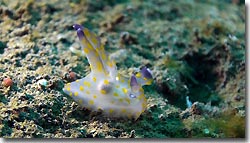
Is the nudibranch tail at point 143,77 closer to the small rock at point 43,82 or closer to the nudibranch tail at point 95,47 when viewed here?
the nudibranch tail at point 95,47

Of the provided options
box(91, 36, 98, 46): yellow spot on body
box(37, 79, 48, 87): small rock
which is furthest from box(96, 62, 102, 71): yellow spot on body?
box(37, 79, 48, 87): small rock

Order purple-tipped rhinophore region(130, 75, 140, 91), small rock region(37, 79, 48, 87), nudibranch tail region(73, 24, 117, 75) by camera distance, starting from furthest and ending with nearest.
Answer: small rock region(37, 79, 48, 87) < nudibranch tail region(73, 24, 117, 75) < purple-tipped rhinophore region(130, 75, 140, 91)

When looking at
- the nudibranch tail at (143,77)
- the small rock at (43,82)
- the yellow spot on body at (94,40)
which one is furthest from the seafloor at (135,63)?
the yellow spot on body at (94,40)

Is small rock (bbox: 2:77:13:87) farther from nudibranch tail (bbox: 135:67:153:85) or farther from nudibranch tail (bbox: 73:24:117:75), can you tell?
nudibranch tail (bbox: 135:67:153:85)

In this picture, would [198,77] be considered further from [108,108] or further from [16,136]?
[16,136]

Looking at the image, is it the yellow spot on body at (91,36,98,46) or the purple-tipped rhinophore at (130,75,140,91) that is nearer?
the purple-tipped rhinophore at (130,75,140,91)

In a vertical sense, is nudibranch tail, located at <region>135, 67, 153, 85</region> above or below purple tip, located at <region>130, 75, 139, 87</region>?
above

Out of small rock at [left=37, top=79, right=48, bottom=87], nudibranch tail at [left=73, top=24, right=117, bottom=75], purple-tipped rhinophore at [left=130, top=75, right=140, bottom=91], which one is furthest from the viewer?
small rock at [left=37, top=79, right=48, bottom=87]

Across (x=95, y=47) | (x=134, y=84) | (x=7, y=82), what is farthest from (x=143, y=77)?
(x=7, y=82)

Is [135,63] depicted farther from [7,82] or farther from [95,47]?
[7,82]
